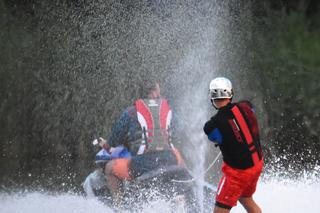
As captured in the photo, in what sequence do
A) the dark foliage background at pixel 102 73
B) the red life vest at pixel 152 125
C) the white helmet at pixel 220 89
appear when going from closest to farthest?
the white helmet at pixel 220 89 < the red life vest at pixel 152 125 < the dark foliage background at pixel 102 73

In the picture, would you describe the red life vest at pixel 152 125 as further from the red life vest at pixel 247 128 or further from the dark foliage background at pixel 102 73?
the dark foliage background at pixel 102 73

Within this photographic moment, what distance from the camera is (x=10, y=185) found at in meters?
11.9

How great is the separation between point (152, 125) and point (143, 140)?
20 centimetres

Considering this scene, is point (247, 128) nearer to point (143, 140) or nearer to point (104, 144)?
point (143, 140)

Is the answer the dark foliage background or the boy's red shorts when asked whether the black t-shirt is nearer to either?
the boy's red shorts

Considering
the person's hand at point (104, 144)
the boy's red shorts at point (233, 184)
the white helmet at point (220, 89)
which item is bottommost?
the boy's red shorts at point (233, 184)

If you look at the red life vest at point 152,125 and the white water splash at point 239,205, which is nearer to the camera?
the red life vest at point 152,125

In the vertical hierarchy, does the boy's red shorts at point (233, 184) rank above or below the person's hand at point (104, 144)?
below

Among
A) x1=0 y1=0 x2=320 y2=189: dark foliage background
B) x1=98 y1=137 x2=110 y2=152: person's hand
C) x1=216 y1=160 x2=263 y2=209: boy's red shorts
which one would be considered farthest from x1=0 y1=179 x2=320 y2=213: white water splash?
x1=0 y1=0 x2=320 y2=189: dark foliage background

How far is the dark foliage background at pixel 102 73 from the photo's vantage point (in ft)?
41.4

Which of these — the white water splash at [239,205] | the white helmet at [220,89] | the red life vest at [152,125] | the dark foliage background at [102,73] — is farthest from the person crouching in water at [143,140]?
the dark foliage background at [102,73]


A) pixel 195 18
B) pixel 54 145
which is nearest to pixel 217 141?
pixel 195 18

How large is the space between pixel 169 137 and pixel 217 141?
193cm

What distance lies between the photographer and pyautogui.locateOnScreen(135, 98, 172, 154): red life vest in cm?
809
